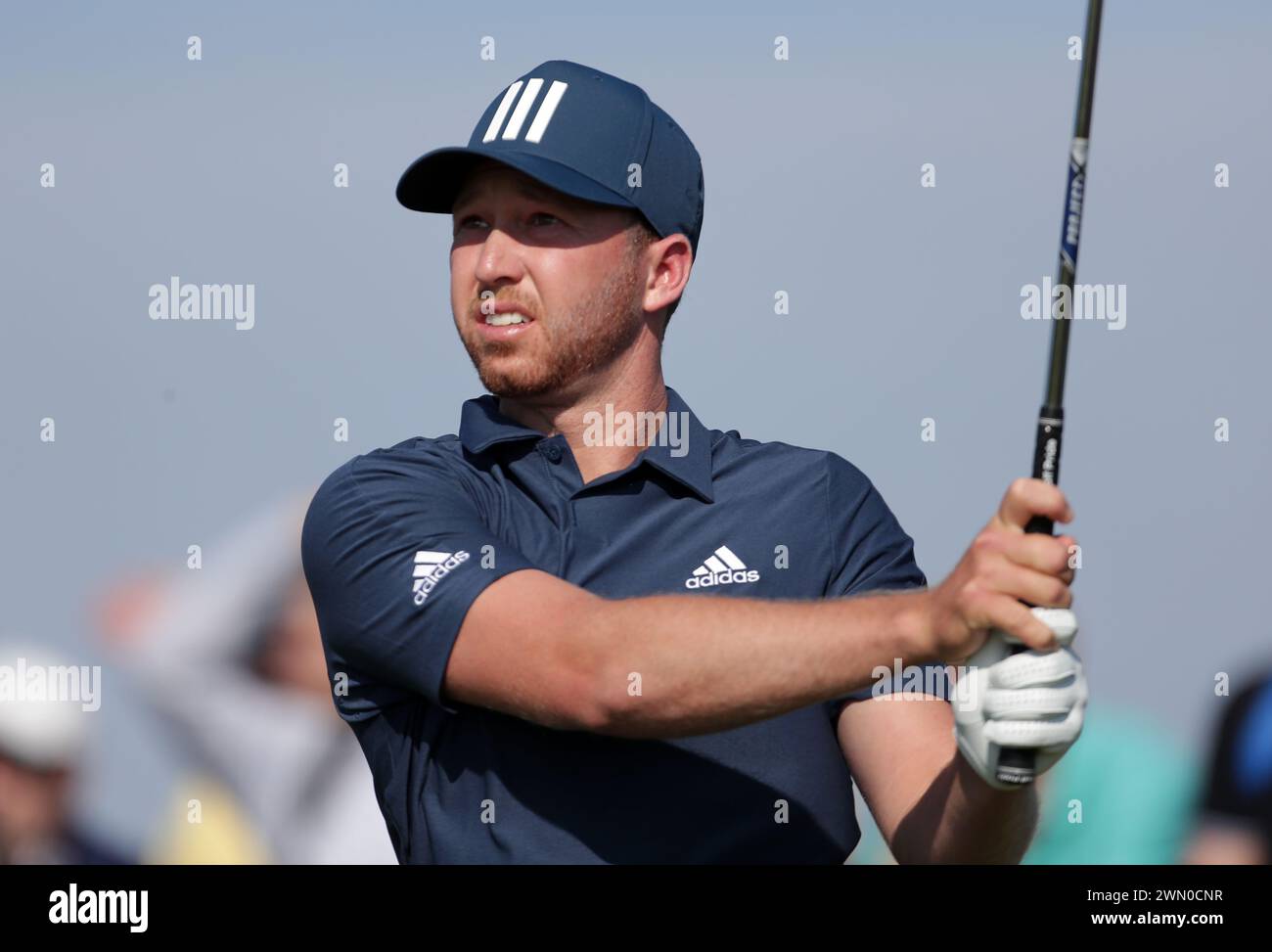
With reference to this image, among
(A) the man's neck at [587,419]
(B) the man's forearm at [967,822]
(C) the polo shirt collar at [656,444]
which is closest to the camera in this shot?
(B) the man's forearm at [967,822]

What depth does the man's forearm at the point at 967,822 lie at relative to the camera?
356 cm

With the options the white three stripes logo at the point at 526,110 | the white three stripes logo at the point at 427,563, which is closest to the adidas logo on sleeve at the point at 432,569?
the white three stripes logo at the point at 427,563

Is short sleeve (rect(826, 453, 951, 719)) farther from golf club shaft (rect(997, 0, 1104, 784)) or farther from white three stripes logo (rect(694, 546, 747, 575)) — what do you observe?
golf club shaft (rect(997, 0, 1104, 784))

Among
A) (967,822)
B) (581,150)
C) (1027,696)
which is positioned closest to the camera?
(1027,696)

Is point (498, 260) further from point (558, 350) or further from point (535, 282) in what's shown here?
point (558, 350)

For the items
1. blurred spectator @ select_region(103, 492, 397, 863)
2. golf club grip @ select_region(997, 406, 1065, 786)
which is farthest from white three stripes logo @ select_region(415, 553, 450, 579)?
blurred spectator @ select_region(103, 492, 397, 863)

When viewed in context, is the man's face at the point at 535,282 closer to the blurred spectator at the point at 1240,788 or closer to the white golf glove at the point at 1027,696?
the white golf glove at the point at 1027,696

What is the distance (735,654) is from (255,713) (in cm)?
372

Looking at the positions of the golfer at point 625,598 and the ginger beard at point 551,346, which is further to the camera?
the ginger beard at point 551,346

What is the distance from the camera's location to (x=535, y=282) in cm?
401

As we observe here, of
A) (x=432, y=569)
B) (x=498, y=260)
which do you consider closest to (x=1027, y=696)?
(x=432, y=569)

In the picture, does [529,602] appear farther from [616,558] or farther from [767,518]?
[767,518]
